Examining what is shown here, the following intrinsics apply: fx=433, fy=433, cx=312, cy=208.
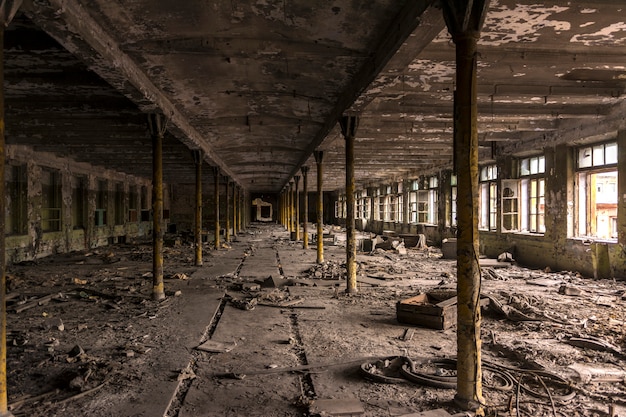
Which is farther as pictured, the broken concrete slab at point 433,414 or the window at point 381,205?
the window at point 381,205

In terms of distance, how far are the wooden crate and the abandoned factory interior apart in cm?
3

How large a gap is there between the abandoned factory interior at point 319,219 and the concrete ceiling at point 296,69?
0.04m

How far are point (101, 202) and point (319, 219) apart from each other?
1245 centimetres

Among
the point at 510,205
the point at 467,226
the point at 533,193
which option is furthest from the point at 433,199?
the point at 467,226

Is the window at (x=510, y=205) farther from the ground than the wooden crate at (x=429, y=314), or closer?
farther from the ground

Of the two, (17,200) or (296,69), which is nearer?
(296,69)

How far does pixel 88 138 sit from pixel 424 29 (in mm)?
11100

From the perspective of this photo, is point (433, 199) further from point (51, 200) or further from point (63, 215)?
point (51, 200)

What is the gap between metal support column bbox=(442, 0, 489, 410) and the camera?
11.6ft

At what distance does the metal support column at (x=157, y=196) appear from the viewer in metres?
7.76

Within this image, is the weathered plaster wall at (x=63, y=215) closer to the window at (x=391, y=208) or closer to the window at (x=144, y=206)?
the window at (x=144, y=206)

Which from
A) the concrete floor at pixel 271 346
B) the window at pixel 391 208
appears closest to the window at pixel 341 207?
the window at pixel 391 208

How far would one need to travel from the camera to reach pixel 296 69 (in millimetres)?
6539

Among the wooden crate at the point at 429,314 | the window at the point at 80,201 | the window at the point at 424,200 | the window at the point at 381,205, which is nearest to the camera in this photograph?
the wooden crate at the point at 429,314
